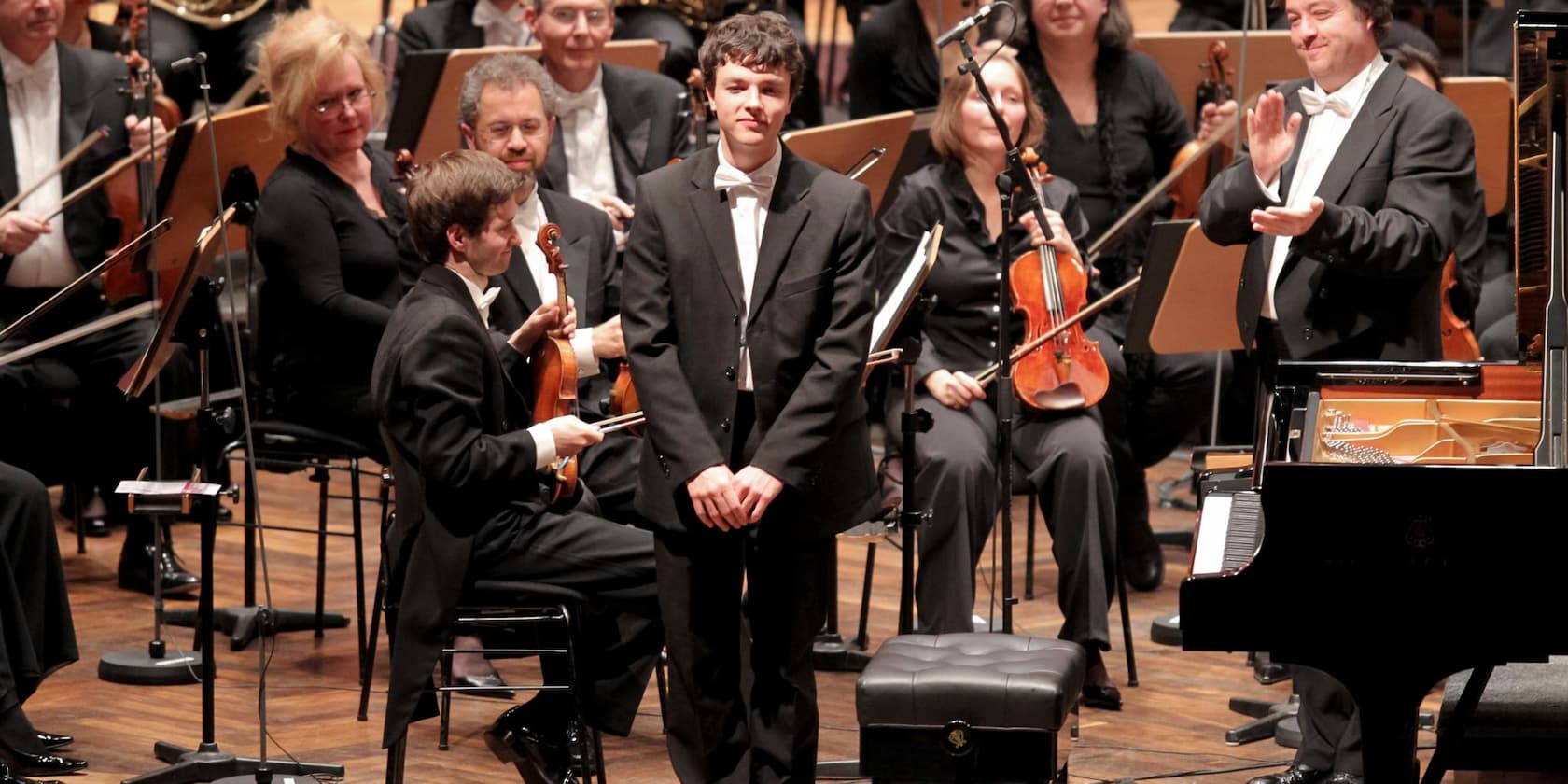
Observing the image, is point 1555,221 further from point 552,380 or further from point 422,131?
point 422,131

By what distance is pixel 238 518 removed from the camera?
18.9ft

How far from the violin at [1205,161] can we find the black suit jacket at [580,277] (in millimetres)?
1672

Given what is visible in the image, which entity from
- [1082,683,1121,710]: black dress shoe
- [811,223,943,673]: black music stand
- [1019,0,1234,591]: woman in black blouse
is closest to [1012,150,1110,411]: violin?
[811,223,943,673]: black music stand

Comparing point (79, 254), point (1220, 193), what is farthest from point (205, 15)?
point (1220, 193)

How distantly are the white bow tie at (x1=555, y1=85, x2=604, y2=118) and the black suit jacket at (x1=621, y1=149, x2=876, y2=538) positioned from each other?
5.21 feet

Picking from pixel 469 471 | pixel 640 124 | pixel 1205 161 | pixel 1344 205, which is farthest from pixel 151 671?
pixel 1205 161

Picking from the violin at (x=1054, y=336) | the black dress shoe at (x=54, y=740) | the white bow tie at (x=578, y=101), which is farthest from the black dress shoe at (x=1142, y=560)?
the black dress shoe at (x=54, y=740)

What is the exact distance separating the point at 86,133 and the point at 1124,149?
8.29 feet

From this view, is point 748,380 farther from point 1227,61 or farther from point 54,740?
point 1227,61

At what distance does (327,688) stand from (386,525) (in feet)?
1.82

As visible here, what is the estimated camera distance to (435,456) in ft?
10.5

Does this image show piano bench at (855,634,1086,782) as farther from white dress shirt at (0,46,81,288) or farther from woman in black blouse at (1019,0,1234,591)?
white dress shirt at (0,46,81,288)

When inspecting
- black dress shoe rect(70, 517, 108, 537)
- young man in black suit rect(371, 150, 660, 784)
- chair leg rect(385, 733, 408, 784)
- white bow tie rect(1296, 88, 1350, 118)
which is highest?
white bow tie rect(1296, 88, 1350, 118)

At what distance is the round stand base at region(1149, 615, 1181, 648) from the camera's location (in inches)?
183
